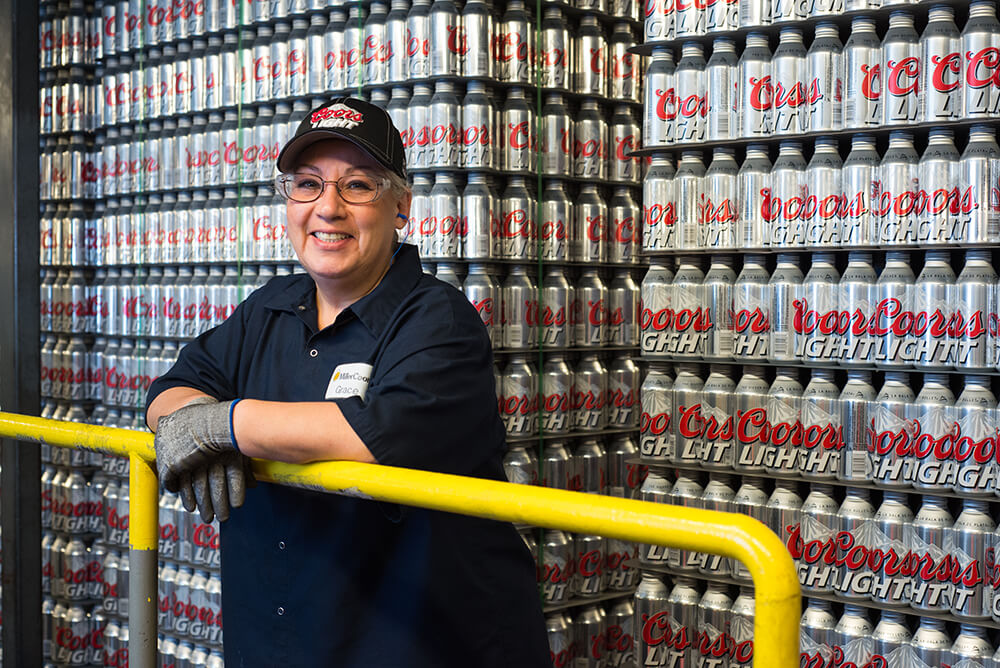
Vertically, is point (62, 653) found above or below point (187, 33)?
below

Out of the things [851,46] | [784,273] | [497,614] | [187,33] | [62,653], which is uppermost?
[187,33]

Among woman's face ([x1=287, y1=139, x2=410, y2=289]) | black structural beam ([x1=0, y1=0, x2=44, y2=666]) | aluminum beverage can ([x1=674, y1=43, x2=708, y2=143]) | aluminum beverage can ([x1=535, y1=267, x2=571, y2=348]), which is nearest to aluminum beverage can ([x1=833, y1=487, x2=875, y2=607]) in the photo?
aluminum beverage can ([x1=674, y1=43, x2=708, y2=143])

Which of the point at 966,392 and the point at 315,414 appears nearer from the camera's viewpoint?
the point at 315,414

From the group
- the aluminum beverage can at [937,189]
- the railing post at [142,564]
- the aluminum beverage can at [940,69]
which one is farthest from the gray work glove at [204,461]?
the aluminum beverage can at [940,69]

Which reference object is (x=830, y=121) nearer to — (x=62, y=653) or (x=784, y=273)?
(x=784, y=273)

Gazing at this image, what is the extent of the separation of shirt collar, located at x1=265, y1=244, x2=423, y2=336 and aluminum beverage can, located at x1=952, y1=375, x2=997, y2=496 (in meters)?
1.55

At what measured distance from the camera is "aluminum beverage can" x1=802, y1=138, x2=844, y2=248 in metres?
2.84

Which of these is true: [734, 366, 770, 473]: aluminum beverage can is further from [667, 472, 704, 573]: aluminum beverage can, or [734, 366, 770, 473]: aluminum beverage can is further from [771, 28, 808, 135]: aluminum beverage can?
[771, 28, 808, 135]: aluminum beverage can

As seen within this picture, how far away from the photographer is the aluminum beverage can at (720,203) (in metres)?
3.04

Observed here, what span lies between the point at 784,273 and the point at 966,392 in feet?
1.85

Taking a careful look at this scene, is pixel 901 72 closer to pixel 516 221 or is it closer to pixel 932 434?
pixel 932 434

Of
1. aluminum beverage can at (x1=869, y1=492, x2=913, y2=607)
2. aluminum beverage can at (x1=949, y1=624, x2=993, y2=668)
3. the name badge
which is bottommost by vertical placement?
aluminum beverage can at (x1=949, y1=624, x2=993, y2=668)

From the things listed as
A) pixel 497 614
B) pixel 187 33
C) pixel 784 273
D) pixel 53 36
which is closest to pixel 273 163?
pixel 187 33

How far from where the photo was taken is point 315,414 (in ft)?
4.95
